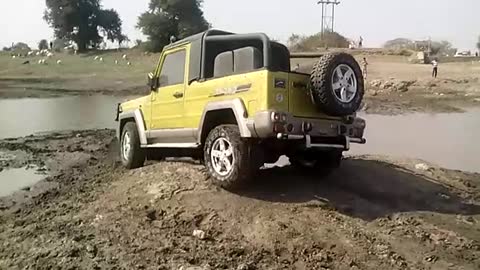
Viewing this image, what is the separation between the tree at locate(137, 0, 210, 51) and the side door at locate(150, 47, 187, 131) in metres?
50.3

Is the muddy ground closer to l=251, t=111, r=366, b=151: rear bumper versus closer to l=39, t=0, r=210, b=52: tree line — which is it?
l=251, t=111, r=366, b=151: rear bumper

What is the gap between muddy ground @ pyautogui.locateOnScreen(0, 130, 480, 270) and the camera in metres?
6.11

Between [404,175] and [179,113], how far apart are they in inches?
134

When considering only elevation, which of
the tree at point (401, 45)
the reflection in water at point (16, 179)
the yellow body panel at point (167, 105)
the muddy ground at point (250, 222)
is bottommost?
the reflection in water at point (16, 179)

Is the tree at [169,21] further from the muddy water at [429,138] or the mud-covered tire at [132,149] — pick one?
the mud-covered tire at [132,149]

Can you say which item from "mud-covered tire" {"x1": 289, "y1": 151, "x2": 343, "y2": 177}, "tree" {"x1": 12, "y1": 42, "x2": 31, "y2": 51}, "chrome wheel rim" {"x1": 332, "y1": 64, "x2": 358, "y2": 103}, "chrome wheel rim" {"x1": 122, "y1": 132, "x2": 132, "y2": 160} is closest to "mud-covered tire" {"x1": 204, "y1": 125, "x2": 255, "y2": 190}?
"chrome wheel rim" {"x1": 332, "y1": 64, "x2": 358, "y2": 103}

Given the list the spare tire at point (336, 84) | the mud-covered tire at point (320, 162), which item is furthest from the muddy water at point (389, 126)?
the spare tire at point (336, 84)

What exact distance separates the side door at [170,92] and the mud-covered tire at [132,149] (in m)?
0.64

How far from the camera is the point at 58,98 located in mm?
35781

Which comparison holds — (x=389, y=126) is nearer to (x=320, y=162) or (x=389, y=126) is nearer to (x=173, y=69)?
(x=320, y=162)

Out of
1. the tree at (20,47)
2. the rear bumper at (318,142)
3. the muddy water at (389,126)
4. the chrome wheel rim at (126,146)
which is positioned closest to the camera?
the rear bumper at (318,142)

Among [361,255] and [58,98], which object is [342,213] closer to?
[361,255]

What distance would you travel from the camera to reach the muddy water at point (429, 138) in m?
14.2

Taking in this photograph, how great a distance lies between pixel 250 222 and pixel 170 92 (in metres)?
2.97
